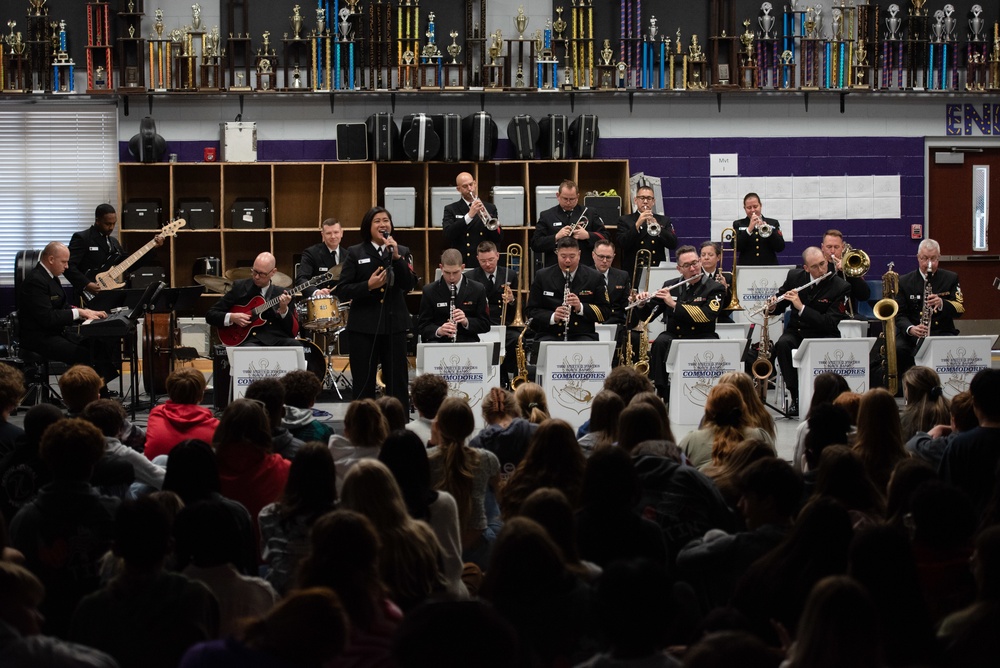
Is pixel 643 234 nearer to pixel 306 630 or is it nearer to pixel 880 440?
pixel 880 440

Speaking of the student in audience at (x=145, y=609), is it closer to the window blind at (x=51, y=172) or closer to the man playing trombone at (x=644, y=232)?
the man playing trombone at (x=644, y=232)

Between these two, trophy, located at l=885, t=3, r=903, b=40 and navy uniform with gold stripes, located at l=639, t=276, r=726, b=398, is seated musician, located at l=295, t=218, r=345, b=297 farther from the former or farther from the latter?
trophy, located at l=885, t=3, r=903, b=40

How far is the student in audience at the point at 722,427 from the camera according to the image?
4.96 meters

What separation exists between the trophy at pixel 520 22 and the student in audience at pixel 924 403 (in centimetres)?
779

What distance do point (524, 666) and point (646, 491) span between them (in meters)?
1.30

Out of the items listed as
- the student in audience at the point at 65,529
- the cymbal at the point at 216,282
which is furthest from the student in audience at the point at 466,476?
the cymbal at the point at 216,282

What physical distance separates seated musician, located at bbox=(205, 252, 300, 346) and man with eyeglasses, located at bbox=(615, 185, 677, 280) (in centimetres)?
349

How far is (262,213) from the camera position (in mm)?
12516

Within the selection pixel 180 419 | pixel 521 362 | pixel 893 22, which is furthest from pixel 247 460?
pixel 893 22

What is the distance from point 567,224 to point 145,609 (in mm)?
8710

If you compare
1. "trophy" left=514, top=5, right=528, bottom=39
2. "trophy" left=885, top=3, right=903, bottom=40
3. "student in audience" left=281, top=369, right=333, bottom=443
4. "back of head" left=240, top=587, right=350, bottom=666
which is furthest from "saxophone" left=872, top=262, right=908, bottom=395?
"back of head" left=240, top=587, right=350, bottom=666

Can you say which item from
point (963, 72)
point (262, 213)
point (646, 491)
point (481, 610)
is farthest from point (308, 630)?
point (963, 72)

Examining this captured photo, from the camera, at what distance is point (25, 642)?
253cm

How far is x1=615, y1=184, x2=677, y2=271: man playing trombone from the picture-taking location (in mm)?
11336
